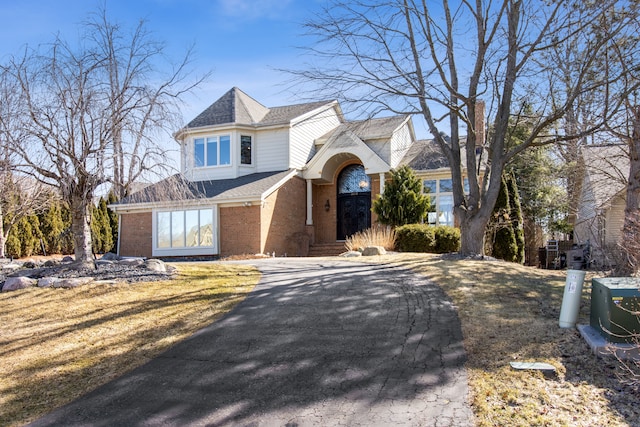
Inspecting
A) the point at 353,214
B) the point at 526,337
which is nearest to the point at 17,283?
the point at 526,337

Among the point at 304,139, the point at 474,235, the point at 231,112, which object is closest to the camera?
the point at 474,235

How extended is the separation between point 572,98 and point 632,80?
1.18 m

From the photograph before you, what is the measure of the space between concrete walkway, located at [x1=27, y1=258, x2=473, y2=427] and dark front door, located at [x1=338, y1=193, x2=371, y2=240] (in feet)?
46.6

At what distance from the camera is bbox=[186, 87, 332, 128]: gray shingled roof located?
74.0 ft

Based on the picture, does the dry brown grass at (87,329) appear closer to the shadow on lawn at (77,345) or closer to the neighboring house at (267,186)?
the shadow on lawn at (77,345)

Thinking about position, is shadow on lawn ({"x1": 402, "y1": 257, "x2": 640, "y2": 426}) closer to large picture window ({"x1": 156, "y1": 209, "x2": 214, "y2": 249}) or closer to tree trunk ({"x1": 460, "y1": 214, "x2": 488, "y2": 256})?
tree trunk ({"x1": 460, "y1": 214, "x2": 488, "y2": 256})

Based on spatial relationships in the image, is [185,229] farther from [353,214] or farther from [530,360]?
[530,360]

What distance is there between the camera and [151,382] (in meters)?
5.51

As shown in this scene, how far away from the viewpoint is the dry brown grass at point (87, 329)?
5.59m

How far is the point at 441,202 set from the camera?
68.7ft

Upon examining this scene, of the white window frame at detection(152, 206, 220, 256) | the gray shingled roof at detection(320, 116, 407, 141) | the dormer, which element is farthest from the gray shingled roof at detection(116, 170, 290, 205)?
the gray shingled roof at detection(320, 116, 407, 141)

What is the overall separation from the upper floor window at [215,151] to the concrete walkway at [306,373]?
14965 millimetres

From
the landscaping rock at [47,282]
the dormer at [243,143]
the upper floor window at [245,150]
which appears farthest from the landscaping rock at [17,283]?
the upper floor window at [245,150]

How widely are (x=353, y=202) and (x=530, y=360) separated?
17.6 m
